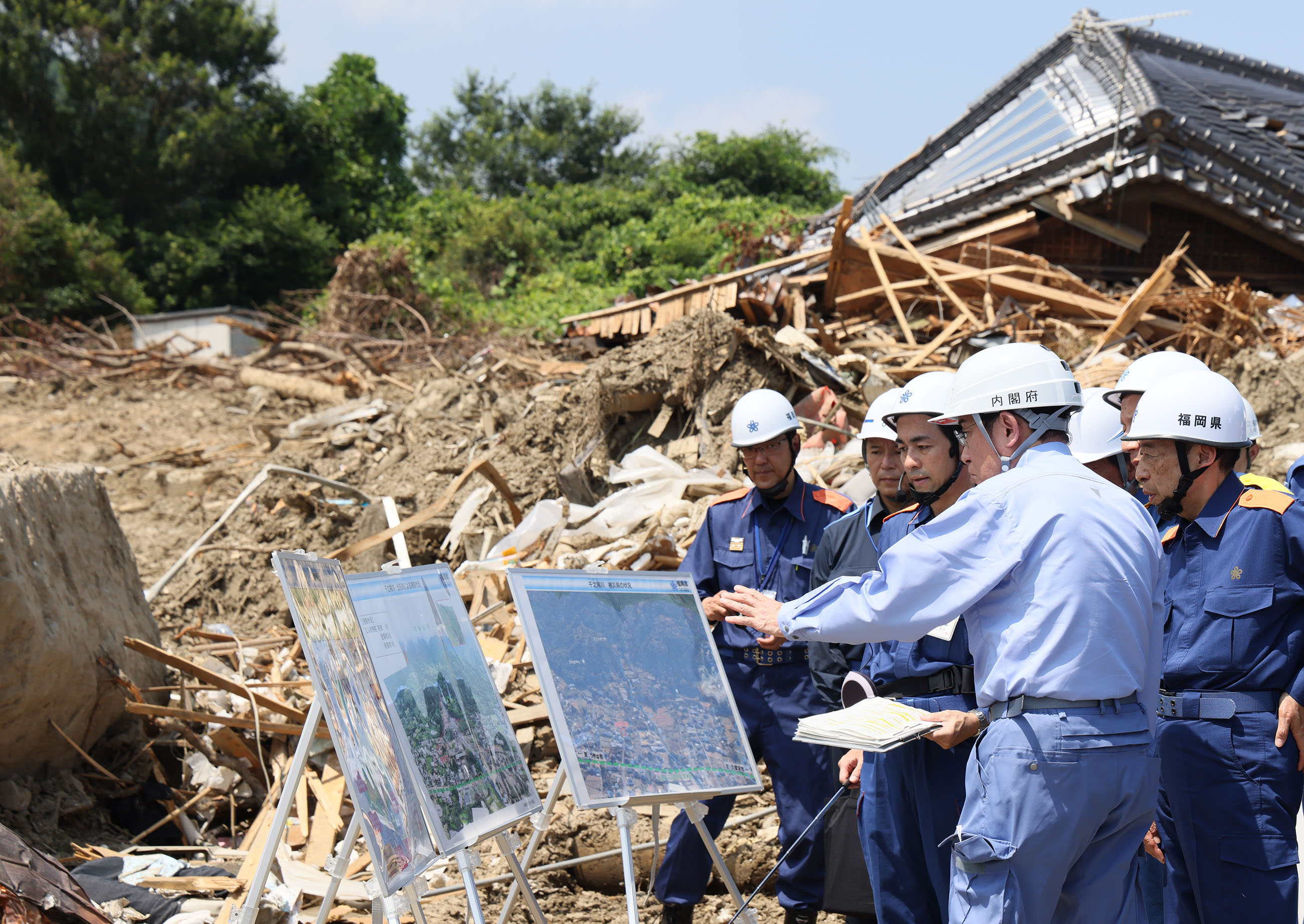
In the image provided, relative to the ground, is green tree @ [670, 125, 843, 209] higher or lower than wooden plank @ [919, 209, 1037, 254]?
higher

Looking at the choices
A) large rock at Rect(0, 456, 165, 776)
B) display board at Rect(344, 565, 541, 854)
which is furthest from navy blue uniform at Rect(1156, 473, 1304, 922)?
large rock at Rect(0, 456, 165, 776)

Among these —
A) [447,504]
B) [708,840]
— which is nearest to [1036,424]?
[708,840]

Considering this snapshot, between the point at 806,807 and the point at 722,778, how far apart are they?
0.94m

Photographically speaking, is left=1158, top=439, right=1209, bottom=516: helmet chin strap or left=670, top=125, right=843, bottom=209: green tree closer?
left=1158, top=439, right=1209, bottom=516: helmet chin strap

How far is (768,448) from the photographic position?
4574mm

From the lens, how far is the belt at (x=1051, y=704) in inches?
103

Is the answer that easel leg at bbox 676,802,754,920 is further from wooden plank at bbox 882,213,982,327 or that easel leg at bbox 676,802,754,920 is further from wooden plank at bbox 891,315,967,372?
wooden plank at bbox 882,213,982,327

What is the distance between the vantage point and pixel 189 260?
23.7 meters

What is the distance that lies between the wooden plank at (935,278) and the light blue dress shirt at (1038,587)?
6.86 metres

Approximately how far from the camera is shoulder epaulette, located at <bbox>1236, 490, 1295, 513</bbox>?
3334mm

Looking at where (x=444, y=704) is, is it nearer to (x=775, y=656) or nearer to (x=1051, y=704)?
(x=775, y=656)

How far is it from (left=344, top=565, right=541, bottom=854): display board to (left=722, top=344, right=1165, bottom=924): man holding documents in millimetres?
1238

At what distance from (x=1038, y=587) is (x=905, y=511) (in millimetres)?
1250

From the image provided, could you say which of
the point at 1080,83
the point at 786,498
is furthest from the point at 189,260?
the point at 786,498
